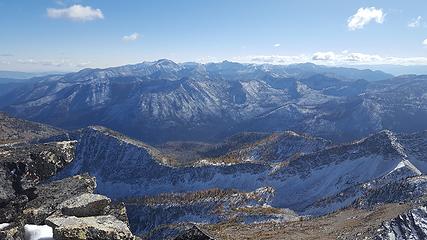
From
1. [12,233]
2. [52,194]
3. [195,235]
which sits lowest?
[12,233]

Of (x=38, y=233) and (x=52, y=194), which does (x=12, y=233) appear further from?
(x=52, y=194)

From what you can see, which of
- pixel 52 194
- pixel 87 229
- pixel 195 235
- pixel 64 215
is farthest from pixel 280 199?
pixel 87 229

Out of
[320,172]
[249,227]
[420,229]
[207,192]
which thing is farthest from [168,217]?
[420,229]

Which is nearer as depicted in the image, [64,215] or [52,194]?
[64,215]

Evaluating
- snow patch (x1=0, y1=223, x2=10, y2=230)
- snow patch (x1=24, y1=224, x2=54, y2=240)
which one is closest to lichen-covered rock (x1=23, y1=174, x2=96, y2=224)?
snow patch (x1=0, y1=223, x2=10, y2=230)

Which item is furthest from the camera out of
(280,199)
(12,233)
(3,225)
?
(280,199)

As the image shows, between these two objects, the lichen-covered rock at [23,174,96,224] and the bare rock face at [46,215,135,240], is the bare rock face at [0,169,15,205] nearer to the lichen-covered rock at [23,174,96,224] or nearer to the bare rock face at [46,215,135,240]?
the lichen-covered rock at [23,174,96,224]

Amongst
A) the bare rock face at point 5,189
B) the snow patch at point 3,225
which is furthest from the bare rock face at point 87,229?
the bare rock face at point 5,189
